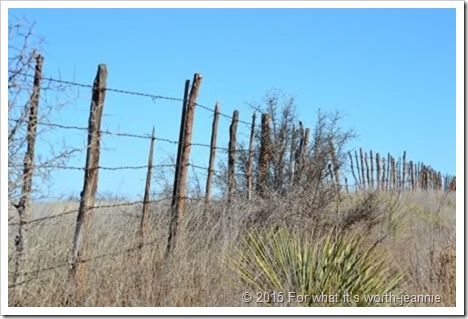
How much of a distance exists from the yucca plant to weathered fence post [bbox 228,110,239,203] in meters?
2.77

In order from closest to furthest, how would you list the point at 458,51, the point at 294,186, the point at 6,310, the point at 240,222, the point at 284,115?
1. the point at 6,310
2. the point at 458,51
3. the point at 240,222
4. the point at 294,186
5. the point at 284,115

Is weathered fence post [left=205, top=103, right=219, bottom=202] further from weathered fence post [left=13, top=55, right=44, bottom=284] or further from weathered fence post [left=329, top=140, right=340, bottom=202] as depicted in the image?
weathered fence post [left=329, top=140, right=340, bottom=202]

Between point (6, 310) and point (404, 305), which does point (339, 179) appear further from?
point (6, 310)

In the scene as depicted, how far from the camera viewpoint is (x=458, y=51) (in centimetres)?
823

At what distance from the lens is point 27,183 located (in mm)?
7023

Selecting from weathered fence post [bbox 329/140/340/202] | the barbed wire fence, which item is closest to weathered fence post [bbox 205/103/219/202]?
the barbed wire fence

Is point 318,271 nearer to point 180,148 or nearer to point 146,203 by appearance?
point 146,203

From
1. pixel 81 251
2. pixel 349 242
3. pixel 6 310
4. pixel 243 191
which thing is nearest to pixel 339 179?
pixel 243 191

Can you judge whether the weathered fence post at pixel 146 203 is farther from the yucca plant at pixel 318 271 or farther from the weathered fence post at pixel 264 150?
the weathered fence post at pixel 264 150

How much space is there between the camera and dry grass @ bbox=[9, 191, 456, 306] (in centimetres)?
746

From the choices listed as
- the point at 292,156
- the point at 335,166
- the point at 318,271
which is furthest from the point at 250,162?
the point at 318,271

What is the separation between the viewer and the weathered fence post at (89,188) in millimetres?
7738

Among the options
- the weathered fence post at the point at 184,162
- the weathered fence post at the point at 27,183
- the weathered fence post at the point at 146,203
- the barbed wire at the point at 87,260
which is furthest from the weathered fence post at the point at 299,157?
the weathered fence post at the point at 27,183

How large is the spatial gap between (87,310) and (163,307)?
740 mm
